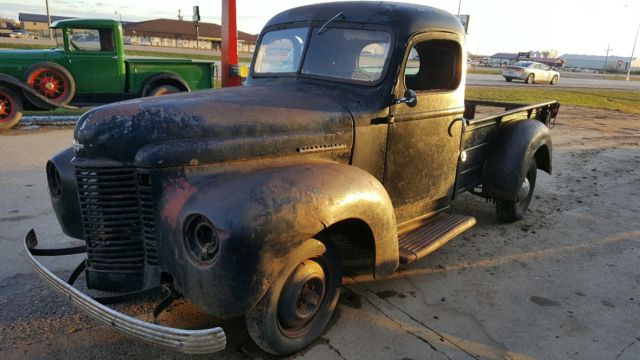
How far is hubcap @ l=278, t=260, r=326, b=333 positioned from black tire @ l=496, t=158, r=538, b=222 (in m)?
2.66

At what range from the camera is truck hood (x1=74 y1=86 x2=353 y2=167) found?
2.34 metres

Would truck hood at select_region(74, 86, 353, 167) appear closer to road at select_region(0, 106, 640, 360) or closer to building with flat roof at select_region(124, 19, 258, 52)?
road at select_region(0, 106, 640, 360)

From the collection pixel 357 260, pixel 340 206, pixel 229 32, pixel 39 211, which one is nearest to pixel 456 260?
pixel 357 260

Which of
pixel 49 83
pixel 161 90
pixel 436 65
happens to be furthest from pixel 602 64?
pixel 436 65

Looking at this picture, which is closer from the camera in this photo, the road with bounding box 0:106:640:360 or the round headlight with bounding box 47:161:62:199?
the road with bounding box 0:106:640:360

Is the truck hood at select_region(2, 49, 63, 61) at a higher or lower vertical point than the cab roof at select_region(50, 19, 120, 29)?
lower

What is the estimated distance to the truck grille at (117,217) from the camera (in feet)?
7.71

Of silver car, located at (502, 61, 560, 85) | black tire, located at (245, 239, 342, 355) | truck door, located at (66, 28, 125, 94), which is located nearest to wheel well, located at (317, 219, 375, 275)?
black tire, located at (245, 239, 342, 355)

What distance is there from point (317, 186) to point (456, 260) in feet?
6.75

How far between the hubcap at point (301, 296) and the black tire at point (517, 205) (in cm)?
266

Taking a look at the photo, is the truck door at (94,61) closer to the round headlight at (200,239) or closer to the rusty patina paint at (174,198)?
the rusty patina paint at (174,198)

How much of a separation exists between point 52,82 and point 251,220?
28.1 ft

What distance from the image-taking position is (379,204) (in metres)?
2.68

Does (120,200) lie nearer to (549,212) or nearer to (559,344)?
(559,344)
